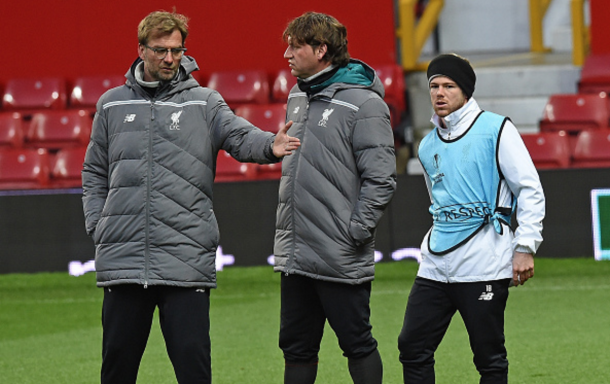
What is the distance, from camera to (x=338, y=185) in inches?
164

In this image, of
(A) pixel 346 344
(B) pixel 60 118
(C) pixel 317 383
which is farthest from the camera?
(B) pixel 60 118

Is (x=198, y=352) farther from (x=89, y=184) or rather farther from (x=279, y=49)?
(x=279, y=49)

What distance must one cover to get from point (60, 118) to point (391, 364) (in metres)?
6.57

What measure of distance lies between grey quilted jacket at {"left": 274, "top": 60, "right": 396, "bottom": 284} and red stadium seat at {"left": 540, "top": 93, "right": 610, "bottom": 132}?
706 centimetres

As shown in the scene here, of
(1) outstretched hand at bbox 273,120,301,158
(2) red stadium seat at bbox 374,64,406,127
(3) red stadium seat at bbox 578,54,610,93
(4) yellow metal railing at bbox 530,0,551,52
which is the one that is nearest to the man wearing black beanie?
(1) outstretched hand at bbox 273,120,301,158

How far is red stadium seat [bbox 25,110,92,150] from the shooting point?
11.2 metres

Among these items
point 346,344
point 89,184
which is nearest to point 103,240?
point 89,184

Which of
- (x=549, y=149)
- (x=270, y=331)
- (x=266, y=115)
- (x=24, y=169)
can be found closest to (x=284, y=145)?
(x=270, y=331)

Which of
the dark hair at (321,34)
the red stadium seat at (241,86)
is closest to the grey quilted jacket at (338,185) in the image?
the dark hair at (321,34)

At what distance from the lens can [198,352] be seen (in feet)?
12.9

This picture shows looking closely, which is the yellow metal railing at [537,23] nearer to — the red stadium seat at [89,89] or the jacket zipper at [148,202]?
the red stadium seat at [89,89]

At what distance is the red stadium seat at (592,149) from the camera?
394 inches

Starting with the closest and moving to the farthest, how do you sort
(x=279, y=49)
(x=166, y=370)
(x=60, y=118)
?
(x=166, y=370) < (x=60, y=118) < (x=279, y=49)

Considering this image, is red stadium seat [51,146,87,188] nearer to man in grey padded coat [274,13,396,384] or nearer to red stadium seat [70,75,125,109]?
red stadium seat [70,75,125,109]
